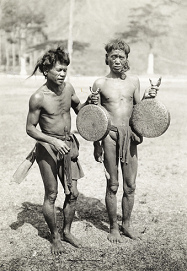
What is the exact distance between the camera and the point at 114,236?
427cm

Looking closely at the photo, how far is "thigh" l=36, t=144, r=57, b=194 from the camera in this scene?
384 cm

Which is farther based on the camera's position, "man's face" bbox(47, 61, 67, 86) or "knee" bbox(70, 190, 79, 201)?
"knee" bbox(70, 190, 79, 201)

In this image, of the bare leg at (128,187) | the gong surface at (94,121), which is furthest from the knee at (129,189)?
the gong surface at (94,121)

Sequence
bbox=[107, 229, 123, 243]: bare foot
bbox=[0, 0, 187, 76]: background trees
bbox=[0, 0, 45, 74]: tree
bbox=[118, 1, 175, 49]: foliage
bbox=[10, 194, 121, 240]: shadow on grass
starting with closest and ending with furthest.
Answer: bbox=[107, 229, 123, 243]: bare foot, bbox=[10, 194, 121, 240]: shadow on grass, bbox=[0, 0, 45, 74]: tree, bbox=[0, 0, 187, 76]: background trees, bbox=[118, 1, 175, 49]: foliage

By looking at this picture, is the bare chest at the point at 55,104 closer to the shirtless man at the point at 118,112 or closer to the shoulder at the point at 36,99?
the shoulder at the point at 36,99

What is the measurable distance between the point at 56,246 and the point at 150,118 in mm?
1846

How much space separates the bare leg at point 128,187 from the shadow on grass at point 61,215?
13.1 inches

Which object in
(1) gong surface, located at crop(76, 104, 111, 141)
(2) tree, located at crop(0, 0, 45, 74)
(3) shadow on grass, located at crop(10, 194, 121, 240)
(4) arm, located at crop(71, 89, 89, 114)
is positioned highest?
(2) tree, located at crop(0, 0, 45, 74)

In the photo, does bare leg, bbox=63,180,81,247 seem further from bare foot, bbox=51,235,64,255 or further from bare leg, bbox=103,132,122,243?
bare leg, bbox=103,132,122,243

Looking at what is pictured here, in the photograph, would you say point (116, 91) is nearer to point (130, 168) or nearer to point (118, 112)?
point (118, 112)

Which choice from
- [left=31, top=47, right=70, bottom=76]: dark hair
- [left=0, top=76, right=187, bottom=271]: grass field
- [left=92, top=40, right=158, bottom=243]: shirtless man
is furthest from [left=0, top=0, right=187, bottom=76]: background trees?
[left=31, top=47, right=70, bottom=76]: dark hair

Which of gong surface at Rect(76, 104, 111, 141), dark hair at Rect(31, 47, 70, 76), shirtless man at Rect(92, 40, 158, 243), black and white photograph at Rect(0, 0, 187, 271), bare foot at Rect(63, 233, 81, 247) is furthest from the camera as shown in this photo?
bare foot at Rect(63, 233, 81, 247)

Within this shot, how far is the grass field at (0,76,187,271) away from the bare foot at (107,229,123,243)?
7 centimetres

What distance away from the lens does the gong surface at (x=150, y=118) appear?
12.9ft
